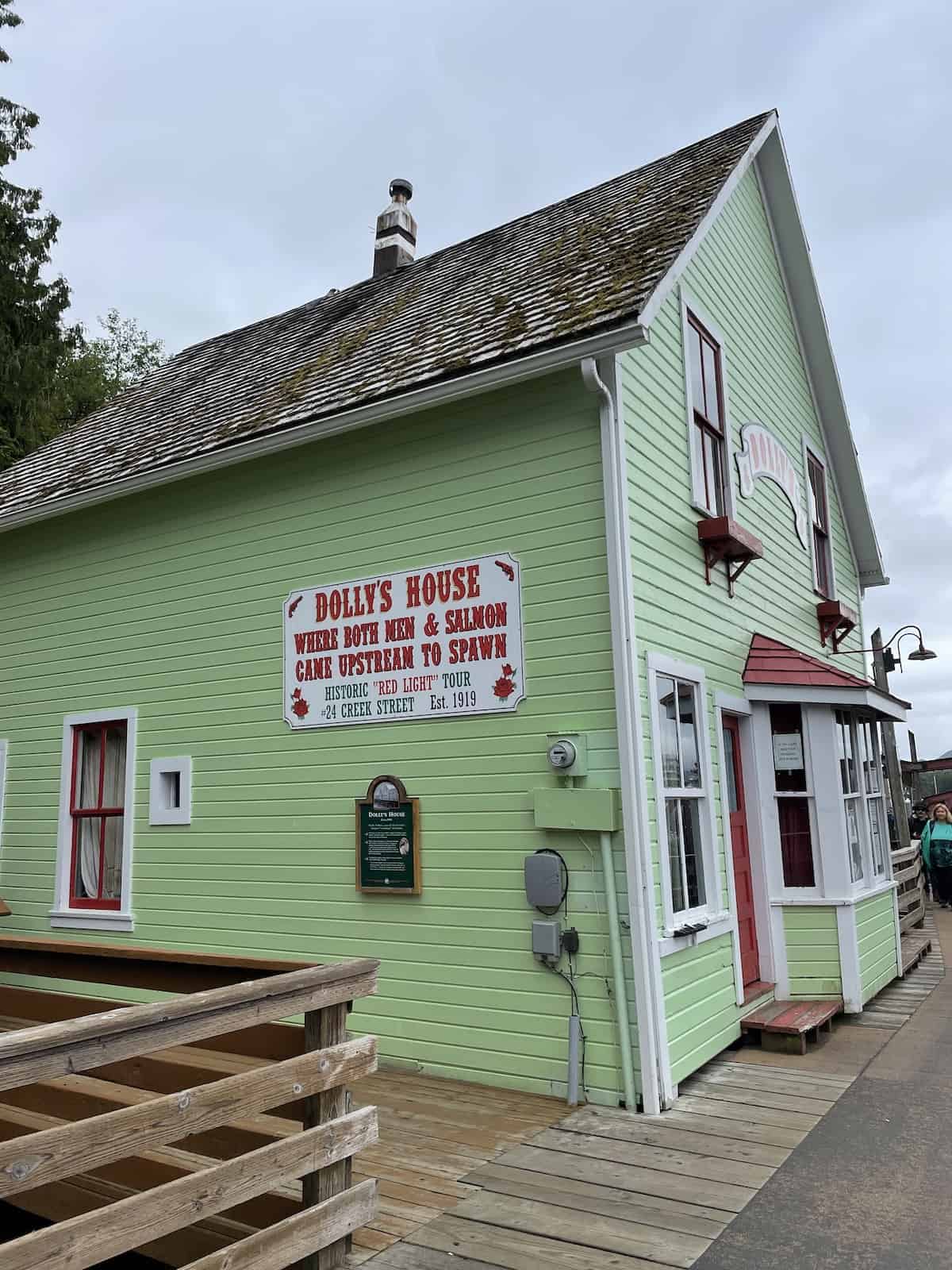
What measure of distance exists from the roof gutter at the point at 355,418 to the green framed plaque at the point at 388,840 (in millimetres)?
2631

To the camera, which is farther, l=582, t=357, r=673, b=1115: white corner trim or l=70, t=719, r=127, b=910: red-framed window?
l=70, t=719, r=127, b=910: red-framed window

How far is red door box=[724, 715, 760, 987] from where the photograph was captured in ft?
25.0

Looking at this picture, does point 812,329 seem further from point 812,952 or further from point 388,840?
point 388,840

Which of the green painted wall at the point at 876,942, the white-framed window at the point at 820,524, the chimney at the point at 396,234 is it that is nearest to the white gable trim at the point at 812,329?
the white-framed window at the point at 820,524

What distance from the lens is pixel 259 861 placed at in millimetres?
7461

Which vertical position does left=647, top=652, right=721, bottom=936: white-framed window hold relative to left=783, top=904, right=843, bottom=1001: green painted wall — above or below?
above

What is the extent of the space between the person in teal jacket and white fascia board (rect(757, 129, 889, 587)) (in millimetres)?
4094

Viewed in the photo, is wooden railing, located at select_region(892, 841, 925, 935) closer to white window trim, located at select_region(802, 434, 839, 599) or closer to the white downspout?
white window trim, located at select_region(802, 434, 839, 599)

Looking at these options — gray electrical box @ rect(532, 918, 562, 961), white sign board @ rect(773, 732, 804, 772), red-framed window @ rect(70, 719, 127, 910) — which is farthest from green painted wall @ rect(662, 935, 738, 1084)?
red-framed window @ rect(70, 719, 127, 910)

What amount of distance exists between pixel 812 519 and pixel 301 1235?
9362 millimetres

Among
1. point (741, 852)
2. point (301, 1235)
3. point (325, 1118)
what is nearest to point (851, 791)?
point (741, 852)

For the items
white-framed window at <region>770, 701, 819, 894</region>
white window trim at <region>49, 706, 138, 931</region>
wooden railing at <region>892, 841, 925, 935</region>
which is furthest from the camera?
wooden railing at <region>892, 841, 925, 935</region>

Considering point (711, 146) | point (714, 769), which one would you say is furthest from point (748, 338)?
point (714, 769)

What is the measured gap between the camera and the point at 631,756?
571cm
